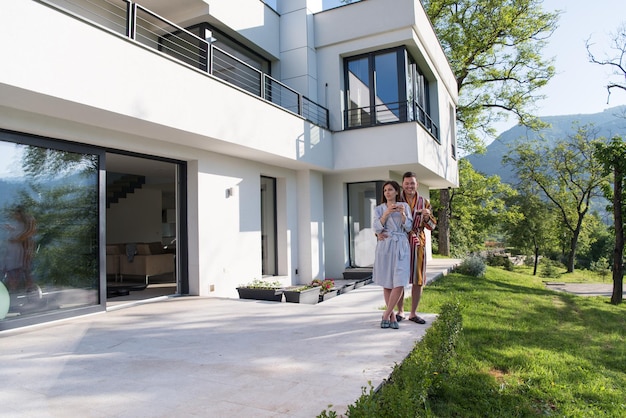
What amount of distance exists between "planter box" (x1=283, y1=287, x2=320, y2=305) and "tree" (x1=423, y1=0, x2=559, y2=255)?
13598 millimetres

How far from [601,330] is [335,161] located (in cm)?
625

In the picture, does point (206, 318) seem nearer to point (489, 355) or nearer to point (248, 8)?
point (489, 355)

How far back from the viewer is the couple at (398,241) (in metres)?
4.01

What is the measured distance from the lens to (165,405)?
2.42 metres

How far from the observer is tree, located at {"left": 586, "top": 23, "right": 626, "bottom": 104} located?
545 inches

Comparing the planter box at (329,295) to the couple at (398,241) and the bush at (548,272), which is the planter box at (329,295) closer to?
the couple at (398,241)

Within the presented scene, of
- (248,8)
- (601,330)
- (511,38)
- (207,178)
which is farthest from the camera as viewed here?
(511,38)

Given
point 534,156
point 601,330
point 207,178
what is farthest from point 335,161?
point 534,156

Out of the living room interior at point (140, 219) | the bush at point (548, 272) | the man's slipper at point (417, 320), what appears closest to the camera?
the man's slipper at point (417, 320)

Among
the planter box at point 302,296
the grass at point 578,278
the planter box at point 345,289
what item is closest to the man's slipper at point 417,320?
the planter box at point 302,296

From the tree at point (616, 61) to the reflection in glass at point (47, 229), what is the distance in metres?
16.6

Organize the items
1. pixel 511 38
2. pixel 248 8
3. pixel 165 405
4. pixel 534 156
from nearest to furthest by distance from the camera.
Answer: pixel 165 405
pixel 248 8
pixel 511 38
pixel 534 156

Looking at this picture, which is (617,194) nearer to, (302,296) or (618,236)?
(618,236)

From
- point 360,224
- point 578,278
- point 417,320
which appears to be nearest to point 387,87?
point 360,224
